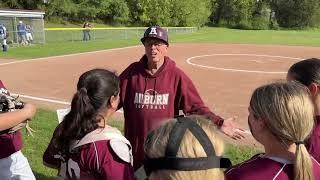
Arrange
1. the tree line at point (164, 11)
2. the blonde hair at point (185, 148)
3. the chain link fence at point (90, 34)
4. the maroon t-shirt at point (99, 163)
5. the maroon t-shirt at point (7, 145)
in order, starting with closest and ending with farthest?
1. the blonde hair at point (185, 148)
2. the maroon t-shirt at point (99, 163)
3. the maroon t-shirt at point (7, 145)
4. the chain link fence at point (90, 34)
5. the tree line at point (164, 11)

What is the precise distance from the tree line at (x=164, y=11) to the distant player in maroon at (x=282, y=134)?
200ft

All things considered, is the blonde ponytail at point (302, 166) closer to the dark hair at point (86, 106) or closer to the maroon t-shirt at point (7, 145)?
the dark hair at point (86, 106)

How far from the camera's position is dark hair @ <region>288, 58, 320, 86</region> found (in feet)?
11.4

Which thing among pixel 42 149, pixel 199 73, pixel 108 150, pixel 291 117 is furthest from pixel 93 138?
pixel 199 73

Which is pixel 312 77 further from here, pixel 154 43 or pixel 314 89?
pixel 154 43

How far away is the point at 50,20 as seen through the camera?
6288cm

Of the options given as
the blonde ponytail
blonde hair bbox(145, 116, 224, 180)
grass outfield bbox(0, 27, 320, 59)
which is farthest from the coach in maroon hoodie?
grass outfield bbox(0, 27, 320, 59)

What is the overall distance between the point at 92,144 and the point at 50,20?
62226mm

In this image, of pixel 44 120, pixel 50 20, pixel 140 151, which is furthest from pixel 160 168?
pixel 50 20

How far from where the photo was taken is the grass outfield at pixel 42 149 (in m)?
6.86

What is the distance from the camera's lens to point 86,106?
3.18m

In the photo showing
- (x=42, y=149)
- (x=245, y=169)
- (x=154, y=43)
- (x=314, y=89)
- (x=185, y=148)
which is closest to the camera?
(x=185, y=148)

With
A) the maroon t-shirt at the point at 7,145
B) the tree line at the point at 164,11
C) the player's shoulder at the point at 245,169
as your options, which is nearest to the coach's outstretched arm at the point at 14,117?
the maroon t-shirt at the point at 7,145

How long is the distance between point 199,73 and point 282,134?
50.6 ft
